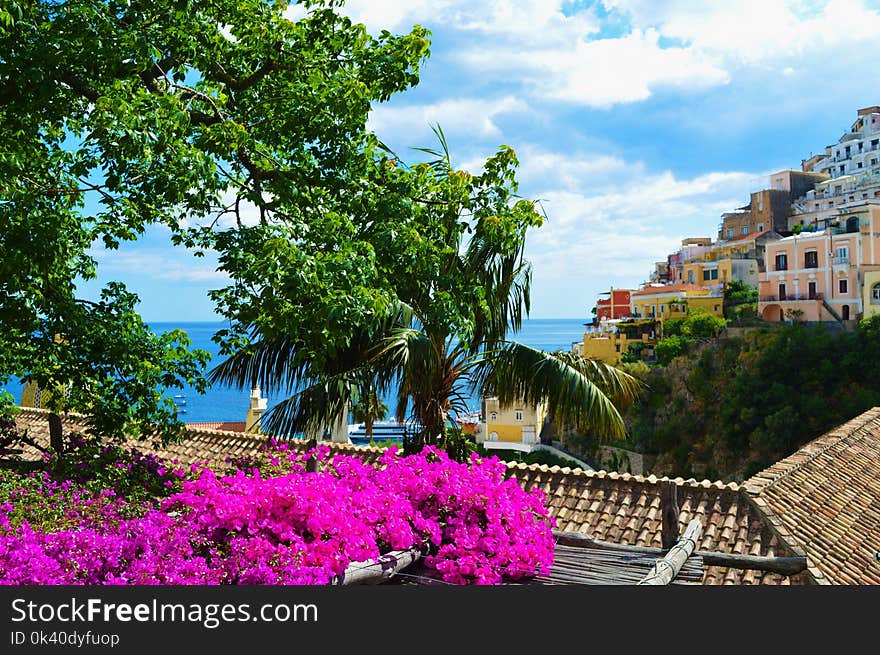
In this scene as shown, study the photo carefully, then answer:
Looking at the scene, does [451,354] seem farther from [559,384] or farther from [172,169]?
[172,169]

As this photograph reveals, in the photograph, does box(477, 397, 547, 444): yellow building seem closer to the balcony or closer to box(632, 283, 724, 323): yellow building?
box(632, 283, 724, 323): yellow building

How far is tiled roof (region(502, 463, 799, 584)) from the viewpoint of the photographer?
7.70m

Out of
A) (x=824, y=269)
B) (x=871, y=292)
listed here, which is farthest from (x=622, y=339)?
(x=871, y=292)

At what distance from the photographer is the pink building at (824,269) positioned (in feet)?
168

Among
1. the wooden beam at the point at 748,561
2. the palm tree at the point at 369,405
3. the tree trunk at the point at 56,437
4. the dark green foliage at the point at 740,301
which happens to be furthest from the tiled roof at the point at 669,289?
the wooden beam at the point at 748,561

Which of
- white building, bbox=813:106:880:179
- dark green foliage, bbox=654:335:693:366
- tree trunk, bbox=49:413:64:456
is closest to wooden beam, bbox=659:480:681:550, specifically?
tree trunk, bbox=49:413:64:456

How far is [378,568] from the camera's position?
404 cm

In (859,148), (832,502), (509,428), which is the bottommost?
(509,428)

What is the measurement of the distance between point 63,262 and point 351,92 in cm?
323

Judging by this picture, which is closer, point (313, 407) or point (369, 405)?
point (313, 407)

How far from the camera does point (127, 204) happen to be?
6.72 m

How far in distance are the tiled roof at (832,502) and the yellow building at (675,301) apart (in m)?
46.5

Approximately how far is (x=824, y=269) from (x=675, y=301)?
10642 mm

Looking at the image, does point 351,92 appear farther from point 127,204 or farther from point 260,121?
point 127,204
